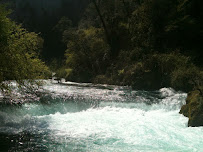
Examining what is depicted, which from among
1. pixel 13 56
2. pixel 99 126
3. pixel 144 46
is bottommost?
pixel 99 126

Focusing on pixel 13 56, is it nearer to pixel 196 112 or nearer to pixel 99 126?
pixel 99 126

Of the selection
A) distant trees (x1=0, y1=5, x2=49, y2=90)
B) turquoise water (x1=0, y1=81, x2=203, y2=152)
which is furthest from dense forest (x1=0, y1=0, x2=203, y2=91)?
turquoise water (x1=0, y1=81, x2=203, y2=152)

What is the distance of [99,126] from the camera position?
9.20 meters

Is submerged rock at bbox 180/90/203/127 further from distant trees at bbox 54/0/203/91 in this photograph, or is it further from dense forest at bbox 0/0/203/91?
distant trees at bbox 54/0/203/91

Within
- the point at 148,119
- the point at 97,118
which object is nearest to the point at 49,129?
the point at 97,118

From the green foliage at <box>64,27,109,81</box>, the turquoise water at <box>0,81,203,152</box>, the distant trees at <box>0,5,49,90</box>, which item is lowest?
the turquoise water at <box>0,81,203,152</box>

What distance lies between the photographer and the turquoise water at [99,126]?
7105mm

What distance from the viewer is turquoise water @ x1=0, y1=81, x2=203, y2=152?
23.3ft

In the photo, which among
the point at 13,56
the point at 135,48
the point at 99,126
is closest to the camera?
the point at 13,56

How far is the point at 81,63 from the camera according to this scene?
26734 millimetres

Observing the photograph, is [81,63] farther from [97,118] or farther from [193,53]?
[97,118]

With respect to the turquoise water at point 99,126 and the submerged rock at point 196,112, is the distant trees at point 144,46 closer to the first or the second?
the submerged rock at point 196,112

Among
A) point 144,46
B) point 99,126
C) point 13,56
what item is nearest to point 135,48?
point 144,46

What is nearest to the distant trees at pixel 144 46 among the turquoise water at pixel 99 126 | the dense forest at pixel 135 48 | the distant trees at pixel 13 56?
the dense forest at pixel 135 48
